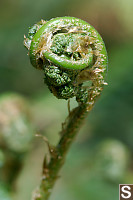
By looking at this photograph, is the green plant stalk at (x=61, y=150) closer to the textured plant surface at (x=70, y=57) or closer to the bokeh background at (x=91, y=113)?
the textured plant surface at (x=70, y=57)

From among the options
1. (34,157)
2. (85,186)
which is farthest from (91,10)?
(85,186)

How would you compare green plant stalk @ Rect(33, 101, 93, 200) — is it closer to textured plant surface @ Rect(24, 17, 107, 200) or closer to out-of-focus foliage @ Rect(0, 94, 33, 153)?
textured plant surface @ Rect(24, 17, 107, 200)

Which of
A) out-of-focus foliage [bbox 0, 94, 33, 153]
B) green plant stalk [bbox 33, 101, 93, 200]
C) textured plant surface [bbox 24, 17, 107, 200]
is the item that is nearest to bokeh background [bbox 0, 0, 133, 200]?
out-of-focus foliage [bbox 0, 94, 33, 153]

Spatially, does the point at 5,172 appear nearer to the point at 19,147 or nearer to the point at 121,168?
the point at 19,147

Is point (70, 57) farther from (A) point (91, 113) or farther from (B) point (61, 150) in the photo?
(A) point (91, 113)

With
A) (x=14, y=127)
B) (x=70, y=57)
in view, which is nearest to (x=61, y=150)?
(x=70, y=57)

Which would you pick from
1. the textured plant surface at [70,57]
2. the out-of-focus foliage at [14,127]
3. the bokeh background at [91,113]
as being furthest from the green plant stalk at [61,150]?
the out-of-focus foliage at [14,127]

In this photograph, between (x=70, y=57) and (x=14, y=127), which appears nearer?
(x=70, y=57)
